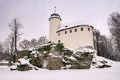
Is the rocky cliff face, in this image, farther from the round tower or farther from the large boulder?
the round tower

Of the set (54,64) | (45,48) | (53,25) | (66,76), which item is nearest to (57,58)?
(54,64)

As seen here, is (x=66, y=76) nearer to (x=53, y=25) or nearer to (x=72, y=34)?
(x=72, y=34)

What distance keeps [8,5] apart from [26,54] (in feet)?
32.9

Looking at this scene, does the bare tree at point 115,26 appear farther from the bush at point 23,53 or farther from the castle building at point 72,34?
the bush at point 23,53

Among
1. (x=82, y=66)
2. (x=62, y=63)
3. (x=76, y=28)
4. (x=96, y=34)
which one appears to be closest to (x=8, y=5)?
(x=62, y=63)

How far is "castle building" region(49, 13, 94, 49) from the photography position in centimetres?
3259

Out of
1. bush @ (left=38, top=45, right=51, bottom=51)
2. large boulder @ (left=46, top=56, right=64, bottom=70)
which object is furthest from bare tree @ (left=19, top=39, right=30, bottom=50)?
large boulder @ (left=46, top=56, right=64, bottom=70)

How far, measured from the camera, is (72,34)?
33688 millimetres

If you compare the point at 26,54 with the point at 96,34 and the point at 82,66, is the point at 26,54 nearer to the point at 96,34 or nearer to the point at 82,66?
the point at 82,66

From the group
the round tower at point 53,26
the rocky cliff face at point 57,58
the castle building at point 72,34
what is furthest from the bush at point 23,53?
the round tower at point 53,26

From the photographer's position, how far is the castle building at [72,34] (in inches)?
1283

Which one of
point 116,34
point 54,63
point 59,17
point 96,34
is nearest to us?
point 54,63

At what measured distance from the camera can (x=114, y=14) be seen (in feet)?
76.8

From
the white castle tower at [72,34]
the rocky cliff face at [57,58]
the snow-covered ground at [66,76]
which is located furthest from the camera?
the white castle tower at [72,34]
